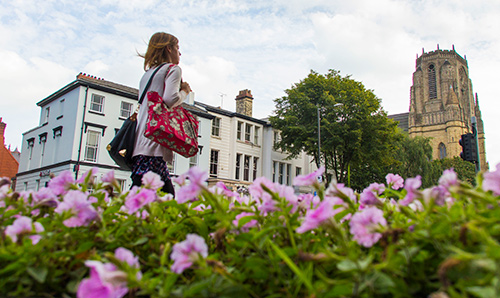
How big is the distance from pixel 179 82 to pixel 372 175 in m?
38.5

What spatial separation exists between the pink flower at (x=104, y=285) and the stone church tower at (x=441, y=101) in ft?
277

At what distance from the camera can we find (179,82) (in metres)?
3.75

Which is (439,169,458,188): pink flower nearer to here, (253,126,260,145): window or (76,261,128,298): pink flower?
(76,261,128,298): pink flower

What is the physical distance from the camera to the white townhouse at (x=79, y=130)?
75.4ft

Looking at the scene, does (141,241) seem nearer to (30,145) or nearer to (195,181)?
(195,181)

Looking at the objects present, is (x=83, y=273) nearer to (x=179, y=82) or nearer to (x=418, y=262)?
(x=418, y=262)

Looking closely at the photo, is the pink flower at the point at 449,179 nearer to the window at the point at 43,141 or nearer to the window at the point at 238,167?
the window at the point at 43,141

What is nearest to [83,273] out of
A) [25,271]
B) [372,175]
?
[25,271]

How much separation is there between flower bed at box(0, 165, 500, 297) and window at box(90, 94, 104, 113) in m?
24.7

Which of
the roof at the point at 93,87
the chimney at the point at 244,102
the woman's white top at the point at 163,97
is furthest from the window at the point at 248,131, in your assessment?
the woman's white top at the point at 163,97

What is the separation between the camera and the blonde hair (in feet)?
12.8

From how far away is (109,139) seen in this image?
79.2ft

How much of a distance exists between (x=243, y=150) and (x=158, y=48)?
92.2 ft

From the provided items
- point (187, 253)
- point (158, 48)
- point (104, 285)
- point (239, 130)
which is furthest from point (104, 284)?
point (239, 130)
